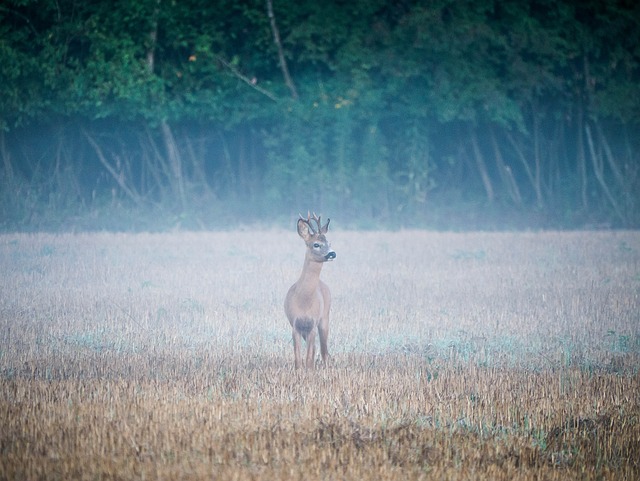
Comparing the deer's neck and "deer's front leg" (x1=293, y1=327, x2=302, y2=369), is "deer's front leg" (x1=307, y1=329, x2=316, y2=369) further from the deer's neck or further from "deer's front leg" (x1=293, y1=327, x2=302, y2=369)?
the deer's neck

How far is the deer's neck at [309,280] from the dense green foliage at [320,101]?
20.8m

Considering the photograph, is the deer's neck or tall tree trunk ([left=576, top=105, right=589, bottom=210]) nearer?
the deer's neck

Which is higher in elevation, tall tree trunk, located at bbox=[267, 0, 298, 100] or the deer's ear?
tall tree trunk, located at bbox=[267, 0, 298, 100]

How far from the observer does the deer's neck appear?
32.9 ft

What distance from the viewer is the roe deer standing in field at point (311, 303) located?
988 centimetres

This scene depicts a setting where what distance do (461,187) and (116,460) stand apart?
101 ft

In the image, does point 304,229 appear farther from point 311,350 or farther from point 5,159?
point 5,159

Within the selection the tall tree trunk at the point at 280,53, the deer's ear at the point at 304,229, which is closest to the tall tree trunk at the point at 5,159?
the tall tree trunk at the point at 280,53

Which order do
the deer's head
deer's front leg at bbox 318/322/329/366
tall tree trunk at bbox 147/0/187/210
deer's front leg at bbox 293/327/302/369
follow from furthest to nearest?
tall tree trunk at bbox 147/0/187/210, deer's front leg at bbox 318/322/329/366, the deer's head, deer's front leg at bbox 293/327/302/369

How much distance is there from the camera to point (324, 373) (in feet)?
31.6

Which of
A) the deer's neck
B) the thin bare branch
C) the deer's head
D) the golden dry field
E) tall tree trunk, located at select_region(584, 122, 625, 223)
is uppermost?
the thin bare branch

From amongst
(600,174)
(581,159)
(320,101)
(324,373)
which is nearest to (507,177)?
(581,159)

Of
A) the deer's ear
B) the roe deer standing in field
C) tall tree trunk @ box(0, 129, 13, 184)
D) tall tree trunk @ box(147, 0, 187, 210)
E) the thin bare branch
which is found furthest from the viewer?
the thin bare branch

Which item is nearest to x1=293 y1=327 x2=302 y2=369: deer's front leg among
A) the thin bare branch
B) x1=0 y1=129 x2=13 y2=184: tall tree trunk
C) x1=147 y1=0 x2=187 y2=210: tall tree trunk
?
x1=147 y1=0 x2=187 y2=210: tall tree trunk
